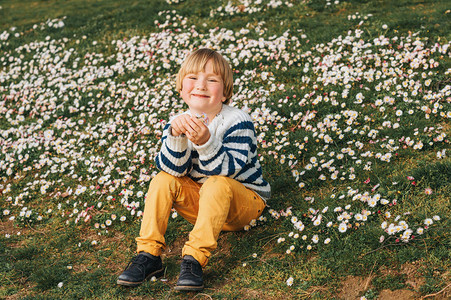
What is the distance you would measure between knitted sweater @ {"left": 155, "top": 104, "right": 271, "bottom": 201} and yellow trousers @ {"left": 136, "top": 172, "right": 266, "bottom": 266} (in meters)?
0.09

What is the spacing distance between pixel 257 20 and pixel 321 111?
3.74 metres

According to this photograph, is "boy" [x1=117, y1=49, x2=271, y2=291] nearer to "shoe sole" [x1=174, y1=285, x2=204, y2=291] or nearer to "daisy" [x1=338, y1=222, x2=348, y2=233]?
"shoe sole" [x1=174, y1=285, x2=204, y2=291]

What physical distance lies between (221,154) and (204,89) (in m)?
0.64

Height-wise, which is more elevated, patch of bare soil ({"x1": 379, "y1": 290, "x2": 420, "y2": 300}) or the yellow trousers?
the yellow trousers

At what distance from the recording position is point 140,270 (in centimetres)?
382

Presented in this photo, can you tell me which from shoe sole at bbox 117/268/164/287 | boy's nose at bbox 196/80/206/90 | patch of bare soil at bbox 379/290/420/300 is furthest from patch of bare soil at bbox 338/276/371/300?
boy's nose at bbox 196/80/206/90

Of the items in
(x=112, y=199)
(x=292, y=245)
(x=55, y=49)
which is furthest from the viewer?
(x=55, y=49)

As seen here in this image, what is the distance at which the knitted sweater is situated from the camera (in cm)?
378

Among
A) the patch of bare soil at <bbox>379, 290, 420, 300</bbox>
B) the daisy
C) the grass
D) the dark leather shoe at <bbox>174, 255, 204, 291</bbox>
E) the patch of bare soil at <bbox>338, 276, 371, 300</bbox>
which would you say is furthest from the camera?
the daisy

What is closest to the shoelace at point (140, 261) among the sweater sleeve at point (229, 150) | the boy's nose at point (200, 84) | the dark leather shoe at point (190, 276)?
the dark leather shoe at point (190, 276)

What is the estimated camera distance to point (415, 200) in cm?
416

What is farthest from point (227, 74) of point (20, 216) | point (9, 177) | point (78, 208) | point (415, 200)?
point (9, 177)

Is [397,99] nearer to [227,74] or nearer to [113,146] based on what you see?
[227,74]

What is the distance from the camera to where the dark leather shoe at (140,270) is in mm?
3787
